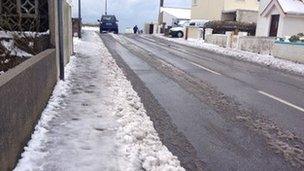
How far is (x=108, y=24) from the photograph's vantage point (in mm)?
51719

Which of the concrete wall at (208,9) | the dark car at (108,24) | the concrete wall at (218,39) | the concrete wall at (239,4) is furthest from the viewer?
the dark car at (108,24)

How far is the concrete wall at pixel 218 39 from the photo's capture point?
34088 millimetres

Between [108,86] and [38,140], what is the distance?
468cm

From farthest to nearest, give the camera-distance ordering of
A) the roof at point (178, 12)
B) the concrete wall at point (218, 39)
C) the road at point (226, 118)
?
the roof at point (178, 12)
the concrete wall at point (218, 39)
the road at point (226, 118)

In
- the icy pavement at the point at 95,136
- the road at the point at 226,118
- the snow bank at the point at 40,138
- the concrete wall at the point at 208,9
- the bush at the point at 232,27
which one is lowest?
the road at the point at 226,118

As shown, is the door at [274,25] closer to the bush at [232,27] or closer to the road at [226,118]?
the bush at [232,27]

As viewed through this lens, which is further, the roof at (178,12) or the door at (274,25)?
the roof at (178,12)

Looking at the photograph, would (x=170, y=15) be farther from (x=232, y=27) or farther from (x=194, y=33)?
(x=232, y=27)

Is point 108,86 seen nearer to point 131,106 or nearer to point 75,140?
point 131,106

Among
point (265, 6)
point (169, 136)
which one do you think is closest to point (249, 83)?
point (169, 136)

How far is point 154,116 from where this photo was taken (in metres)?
7.72

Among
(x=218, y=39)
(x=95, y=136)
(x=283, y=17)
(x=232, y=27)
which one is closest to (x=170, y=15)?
(x=232, y=27)

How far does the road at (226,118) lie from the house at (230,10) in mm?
34218

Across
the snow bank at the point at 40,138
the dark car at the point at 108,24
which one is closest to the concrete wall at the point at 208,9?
the dark car at the point at 108,24
